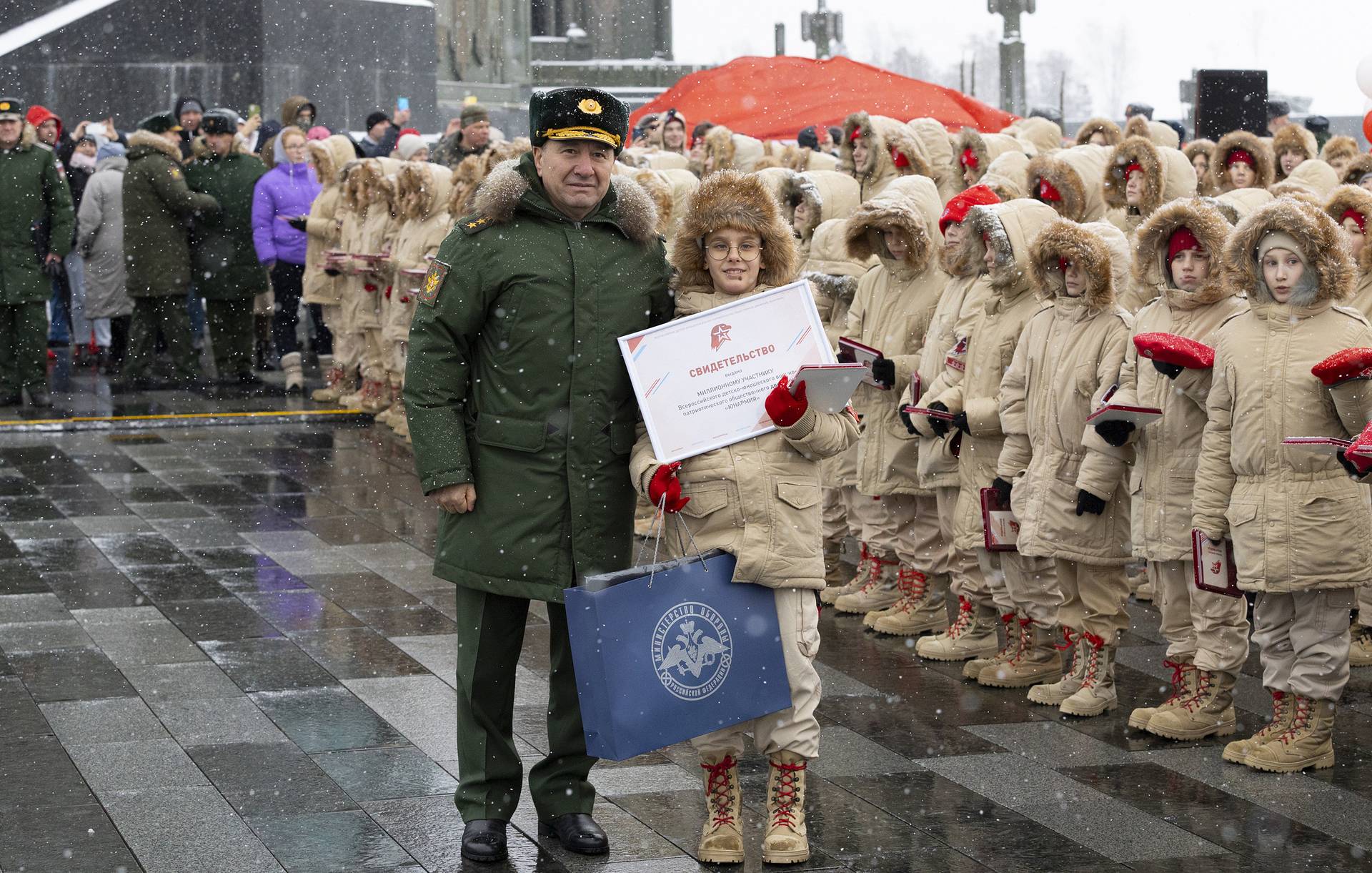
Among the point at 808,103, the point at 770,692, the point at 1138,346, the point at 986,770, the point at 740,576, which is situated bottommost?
the point at 986,770

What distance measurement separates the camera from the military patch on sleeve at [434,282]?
5.35 metres

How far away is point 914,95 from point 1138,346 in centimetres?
1518

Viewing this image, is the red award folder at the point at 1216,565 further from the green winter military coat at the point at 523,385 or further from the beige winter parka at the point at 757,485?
the green winter military coat at the point at 523,385

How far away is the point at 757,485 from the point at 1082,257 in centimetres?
226

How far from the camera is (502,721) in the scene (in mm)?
5566

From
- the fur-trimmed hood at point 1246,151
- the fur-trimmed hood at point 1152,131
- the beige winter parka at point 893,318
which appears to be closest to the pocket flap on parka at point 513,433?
the beige winter parka at point 893,318

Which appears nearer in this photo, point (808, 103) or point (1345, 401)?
point (1345, 401)

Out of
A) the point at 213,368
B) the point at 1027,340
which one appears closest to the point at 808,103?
the point at 213,368

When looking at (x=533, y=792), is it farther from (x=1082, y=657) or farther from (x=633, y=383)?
(x=1082, y=657)

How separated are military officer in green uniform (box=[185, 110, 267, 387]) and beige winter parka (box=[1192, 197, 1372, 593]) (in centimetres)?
1223

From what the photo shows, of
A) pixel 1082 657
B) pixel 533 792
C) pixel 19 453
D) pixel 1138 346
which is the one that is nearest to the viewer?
pixel 533 792

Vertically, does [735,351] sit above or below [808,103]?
below

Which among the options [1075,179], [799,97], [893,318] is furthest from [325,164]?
[893,318]

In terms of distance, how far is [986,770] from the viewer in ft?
20.7
